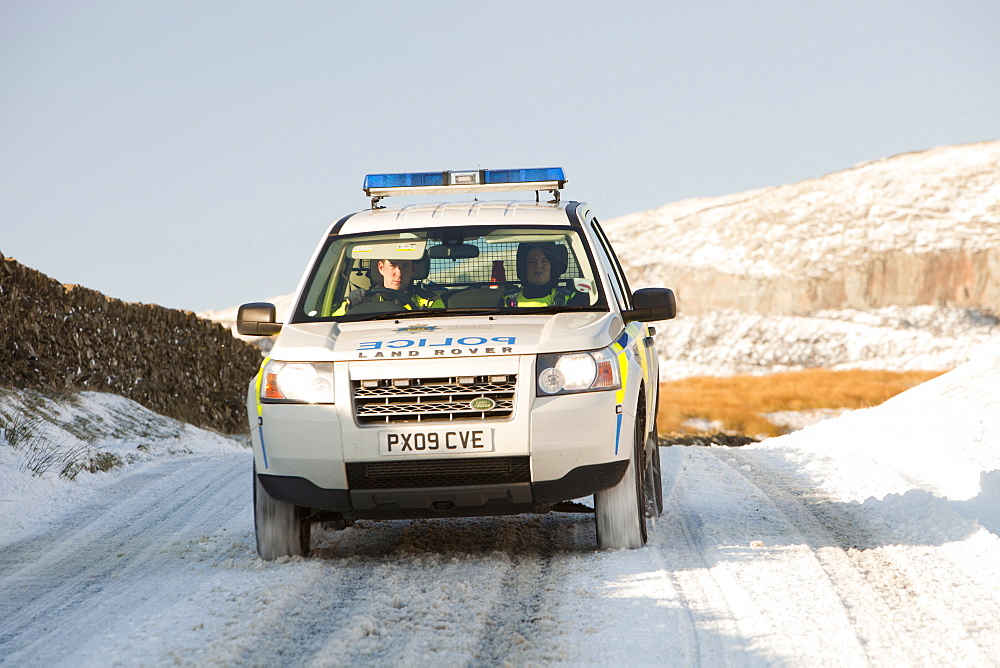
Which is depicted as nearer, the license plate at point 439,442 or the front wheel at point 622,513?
the license plate at point 439,442

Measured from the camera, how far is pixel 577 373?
581 centimetres

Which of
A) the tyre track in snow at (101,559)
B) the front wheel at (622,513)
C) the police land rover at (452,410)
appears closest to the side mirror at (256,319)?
the police land rover at (452,410)

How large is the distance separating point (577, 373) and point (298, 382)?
1.50m

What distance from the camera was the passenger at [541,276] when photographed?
674cm

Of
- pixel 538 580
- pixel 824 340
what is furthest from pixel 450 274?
pixel 824 340

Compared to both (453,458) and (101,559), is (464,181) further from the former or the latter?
(101,559)

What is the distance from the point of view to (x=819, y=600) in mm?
5059

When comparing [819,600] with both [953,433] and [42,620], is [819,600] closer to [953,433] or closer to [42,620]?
[42,620]

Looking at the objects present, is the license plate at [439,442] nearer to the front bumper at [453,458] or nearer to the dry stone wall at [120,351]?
the front bumper at [453,458]

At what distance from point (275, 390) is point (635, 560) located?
2.18 metres

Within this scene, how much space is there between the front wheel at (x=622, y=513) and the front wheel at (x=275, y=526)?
174 cm

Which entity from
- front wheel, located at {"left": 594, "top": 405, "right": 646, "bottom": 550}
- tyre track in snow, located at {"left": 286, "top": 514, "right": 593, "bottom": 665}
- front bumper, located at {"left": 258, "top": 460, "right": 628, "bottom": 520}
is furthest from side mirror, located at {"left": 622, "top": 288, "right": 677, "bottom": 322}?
tyre track in snow, located at {"left": 286, "top": 514, "right": 593, "bottom": 665}

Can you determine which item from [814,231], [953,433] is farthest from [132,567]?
[814,231]

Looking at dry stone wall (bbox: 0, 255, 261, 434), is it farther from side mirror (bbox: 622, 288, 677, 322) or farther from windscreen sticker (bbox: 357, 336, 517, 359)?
side mirror (bbox: 622, 288, 677, 322)
